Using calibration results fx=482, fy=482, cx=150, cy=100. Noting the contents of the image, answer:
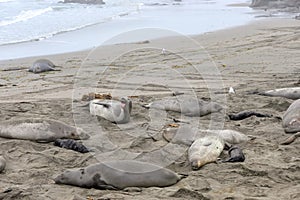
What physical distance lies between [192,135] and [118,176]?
1.51 metres

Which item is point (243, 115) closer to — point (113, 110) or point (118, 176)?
point (113, 110)

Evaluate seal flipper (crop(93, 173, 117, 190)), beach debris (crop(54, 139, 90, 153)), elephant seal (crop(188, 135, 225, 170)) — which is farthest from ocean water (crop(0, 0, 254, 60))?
seal flipper (crop(93, 173, 117, 190))

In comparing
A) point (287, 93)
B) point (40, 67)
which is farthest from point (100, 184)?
point (40, 67)

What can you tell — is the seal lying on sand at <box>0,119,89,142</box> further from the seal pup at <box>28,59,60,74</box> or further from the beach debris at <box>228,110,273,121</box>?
the seal pup at <box>28,59,60,74</box>

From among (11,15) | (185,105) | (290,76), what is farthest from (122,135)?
(11,15)

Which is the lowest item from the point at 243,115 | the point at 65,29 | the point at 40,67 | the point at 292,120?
the point at 65,29

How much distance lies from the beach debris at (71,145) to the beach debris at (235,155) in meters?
1.50

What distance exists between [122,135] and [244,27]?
15307 millimetres

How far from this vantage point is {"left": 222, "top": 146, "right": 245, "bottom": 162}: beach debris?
466cm

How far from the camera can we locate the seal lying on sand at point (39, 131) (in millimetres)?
5422

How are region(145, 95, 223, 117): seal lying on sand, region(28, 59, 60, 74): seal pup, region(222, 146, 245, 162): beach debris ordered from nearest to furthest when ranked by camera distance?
region(222, 146, 245, 162): beach debris
region(145, 95, 223, 117): seal lying on sand
region(28, 59, 60, 74): seal pup

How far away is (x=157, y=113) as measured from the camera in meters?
6.58

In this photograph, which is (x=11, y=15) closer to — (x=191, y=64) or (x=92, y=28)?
(x=92, y=28)

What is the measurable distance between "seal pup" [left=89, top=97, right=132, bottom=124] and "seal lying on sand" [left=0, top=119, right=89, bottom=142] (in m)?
0.61
